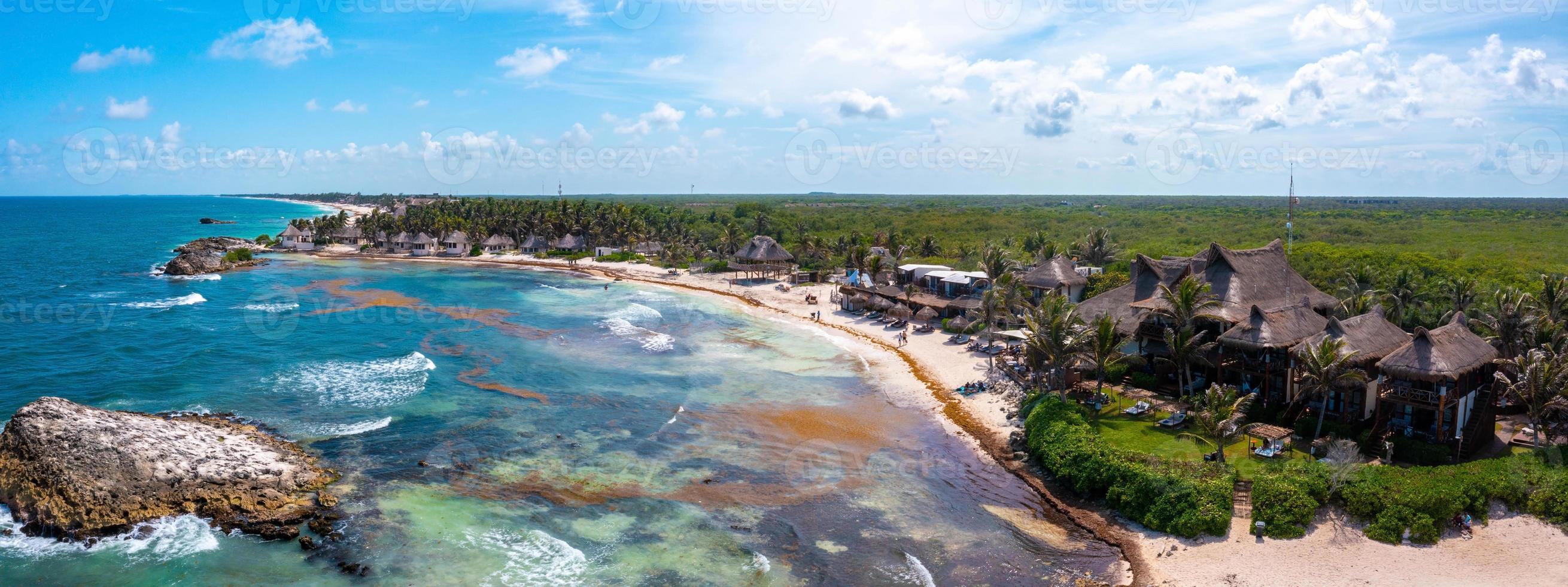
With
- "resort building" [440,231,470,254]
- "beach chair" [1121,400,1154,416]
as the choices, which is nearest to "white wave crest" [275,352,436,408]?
"beach chair" [1121,400,1154,416]

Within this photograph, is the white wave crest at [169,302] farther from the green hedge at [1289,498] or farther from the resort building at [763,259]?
the green hedge at [1289,498]

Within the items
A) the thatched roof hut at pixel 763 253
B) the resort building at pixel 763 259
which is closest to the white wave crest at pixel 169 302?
the resort building at pixel 763 259

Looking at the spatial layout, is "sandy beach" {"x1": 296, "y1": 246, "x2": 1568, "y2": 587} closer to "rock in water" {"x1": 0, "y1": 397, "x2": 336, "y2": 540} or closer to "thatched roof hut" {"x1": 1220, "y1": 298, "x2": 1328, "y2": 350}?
"thatched roof hut" {"x1": 1220, "y1": 298, "x2": 1328, "y2": 350}

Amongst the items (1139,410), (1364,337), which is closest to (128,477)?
(1139,410)

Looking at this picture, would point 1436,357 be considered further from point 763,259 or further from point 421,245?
point 421,245

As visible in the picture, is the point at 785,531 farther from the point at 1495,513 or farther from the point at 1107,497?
the point at 1495,513
